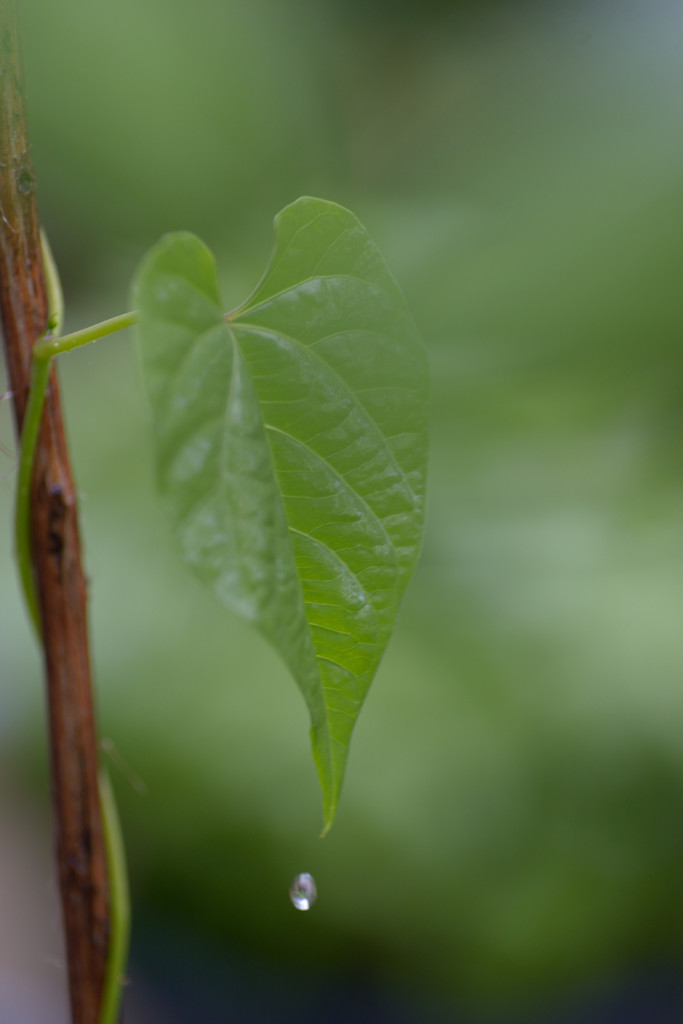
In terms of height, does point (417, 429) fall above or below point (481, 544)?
above

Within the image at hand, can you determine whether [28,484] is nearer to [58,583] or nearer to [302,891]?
[58,583]

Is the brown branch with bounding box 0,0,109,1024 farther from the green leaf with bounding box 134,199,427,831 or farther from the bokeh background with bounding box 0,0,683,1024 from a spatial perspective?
the bokeh background with bounding box 0,0,683,1024

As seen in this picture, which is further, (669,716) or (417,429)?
(669,716)

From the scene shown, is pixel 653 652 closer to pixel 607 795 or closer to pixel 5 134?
pixel 607 795

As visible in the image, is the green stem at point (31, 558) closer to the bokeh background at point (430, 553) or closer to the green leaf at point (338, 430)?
the green leaf at point (338, 430)

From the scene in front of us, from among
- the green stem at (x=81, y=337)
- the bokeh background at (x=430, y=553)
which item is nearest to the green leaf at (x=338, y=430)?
the green stem at (x=81, y=337)

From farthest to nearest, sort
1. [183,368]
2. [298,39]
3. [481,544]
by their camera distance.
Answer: [298,39], [481,544], [183,368]

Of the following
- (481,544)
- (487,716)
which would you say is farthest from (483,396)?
(487,716)
